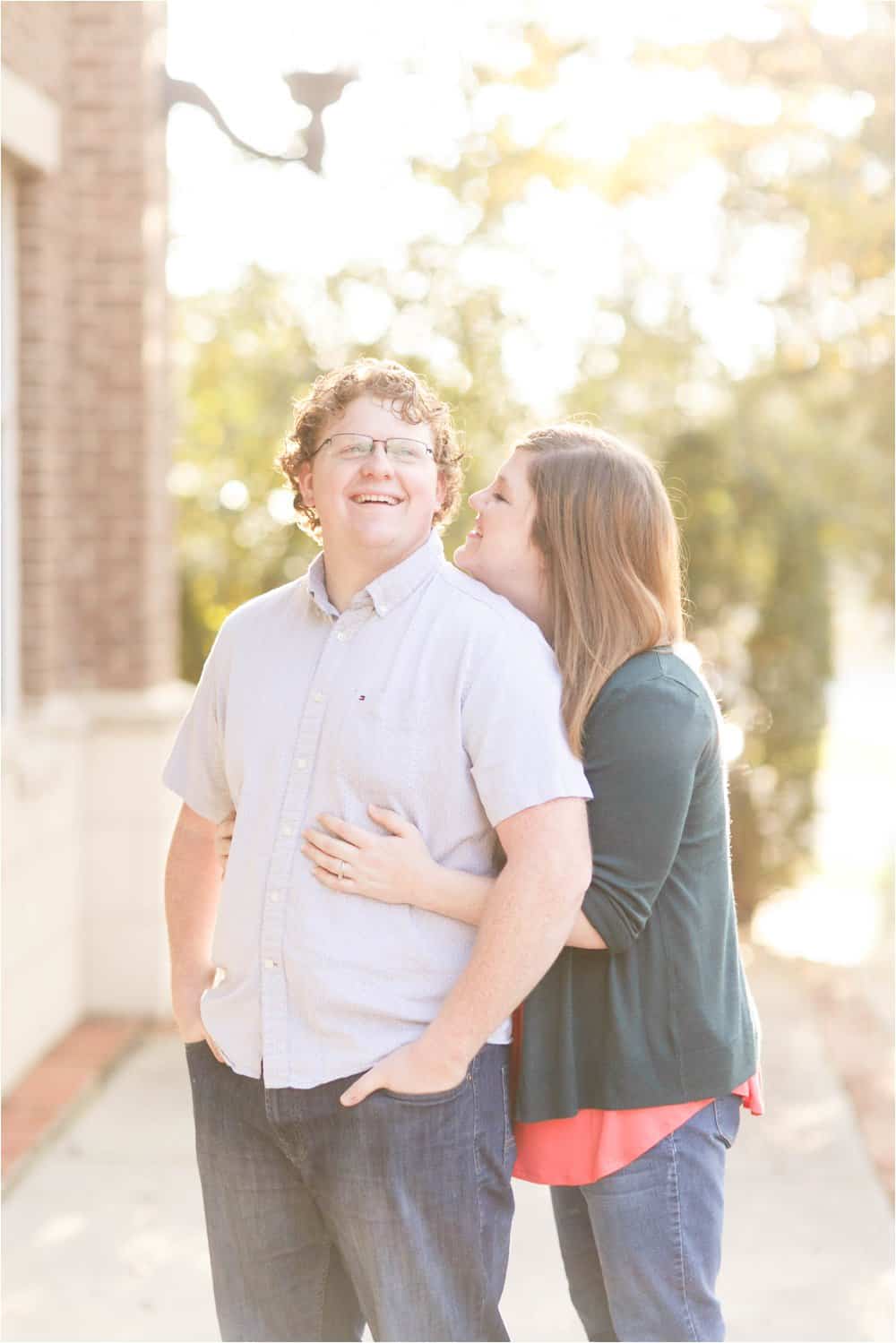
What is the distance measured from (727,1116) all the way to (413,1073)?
520 mm

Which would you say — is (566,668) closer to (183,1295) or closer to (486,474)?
(183,1295)

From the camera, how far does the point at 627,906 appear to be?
6.40ft

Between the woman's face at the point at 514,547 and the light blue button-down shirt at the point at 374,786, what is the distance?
4.3 inches

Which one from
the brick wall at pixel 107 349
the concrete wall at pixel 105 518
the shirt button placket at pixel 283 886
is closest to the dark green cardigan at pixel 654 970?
the shirt button placket at pixel 283 886

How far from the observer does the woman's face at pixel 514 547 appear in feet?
6.99

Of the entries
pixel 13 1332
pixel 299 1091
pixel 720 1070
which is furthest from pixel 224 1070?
pixel 13 1332

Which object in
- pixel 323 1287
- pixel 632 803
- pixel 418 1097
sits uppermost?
pixel 632 803

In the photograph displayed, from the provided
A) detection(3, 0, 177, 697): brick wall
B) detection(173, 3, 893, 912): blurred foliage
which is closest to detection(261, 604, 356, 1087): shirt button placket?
detection(173, 3, 893, 912): blurred foliage

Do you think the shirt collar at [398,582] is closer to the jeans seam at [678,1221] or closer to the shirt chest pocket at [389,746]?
the shirt chest pocket at [389,746]

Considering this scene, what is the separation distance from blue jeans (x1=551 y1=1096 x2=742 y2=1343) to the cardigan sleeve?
332 mm

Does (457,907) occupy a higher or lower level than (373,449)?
lower

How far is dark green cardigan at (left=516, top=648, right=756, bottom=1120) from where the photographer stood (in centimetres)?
197

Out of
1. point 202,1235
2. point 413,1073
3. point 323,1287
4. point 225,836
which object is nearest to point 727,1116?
point 413,1073

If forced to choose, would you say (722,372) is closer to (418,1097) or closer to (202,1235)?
(202,1235)
